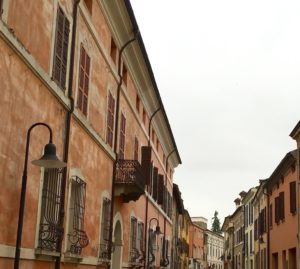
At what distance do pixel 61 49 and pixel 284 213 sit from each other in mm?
20318

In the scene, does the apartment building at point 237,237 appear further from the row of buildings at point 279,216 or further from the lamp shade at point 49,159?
the lamp shade at point 49,159

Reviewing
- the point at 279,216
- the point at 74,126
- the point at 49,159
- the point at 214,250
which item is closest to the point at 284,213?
the point at 279,216

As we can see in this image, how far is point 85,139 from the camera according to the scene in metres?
13.7

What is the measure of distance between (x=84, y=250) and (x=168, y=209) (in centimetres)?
2381

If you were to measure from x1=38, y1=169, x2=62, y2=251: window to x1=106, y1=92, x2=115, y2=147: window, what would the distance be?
5.22 metres

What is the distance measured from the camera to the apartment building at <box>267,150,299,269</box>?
26375 mm

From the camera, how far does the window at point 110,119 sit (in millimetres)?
16589

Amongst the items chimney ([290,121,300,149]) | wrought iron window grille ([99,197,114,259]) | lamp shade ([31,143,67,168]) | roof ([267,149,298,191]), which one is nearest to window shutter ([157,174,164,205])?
roof ([267,149,298,191])

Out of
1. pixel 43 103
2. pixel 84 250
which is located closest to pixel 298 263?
pixel 84 250

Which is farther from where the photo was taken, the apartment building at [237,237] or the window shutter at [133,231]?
the apartment building at [237,237]

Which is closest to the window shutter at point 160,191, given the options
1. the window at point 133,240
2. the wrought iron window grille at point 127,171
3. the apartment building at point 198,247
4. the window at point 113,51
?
the window at point 133,240

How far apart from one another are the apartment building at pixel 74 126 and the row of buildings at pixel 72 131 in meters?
0.02

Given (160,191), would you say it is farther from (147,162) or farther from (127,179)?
(127,179)

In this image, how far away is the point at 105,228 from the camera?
16.3 metres
